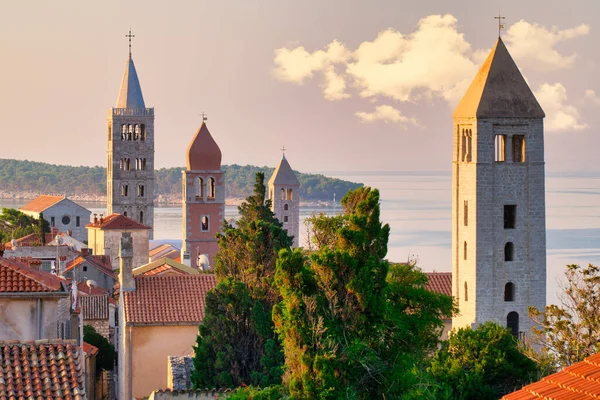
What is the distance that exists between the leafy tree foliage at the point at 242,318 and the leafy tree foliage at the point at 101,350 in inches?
372

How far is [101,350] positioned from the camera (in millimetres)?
36875

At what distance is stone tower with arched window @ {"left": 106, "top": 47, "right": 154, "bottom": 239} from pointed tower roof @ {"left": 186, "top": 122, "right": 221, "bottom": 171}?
2038 cm

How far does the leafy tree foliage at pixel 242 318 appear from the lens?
2439 centimetres

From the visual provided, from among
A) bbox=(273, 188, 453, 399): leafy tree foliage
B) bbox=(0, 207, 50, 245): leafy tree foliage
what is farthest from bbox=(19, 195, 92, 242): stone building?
bbox=(273, 188, 453, 399): leafy tree foliage

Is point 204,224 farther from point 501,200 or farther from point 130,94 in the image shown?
point 501,200

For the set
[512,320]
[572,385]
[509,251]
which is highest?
[509,251]

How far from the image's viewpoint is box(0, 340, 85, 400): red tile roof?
14383mm

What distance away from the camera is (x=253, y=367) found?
25109 mm

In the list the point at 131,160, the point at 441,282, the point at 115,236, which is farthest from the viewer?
the point at 131,160

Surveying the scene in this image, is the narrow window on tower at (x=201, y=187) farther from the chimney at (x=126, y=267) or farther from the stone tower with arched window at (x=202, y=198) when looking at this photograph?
the chimney at (x=126, y=267)

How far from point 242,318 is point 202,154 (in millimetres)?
45452

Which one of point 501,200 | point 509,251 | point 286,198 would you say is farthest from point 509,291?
point 286,198

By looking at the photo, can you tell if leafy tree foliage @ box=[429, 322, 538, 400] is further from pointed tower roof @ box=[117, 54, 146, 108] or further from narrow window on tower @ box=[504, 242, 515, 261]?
pointed tower roof @ box=[117, 54, 146, 108]

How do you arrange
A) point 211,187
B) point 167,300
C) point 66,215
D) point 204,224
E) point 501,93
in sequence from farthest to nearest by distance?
point 66,215, point 211,187, point 204,224, point 501,93, point 167,300
